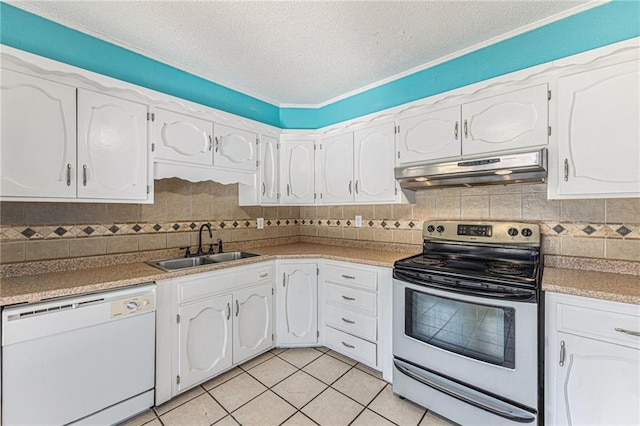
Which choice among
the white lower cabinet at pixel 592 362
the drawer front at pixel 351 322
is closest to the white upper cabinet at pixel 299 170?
the drawer front at pixel 351 322

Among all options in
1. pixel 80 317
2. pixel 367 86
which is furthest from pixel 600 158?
pixel 80 317

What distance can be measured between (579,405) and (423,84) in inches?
89.9

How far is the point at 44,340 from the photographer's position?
1407 mm

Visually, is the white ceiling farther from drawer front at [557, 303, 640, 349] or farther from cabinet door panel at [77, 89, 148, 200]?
drawer front at [557, 303, 640, 349]

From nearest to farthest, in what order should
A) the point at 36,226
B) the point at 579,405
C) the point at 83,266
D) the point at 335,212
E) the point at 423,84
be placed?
the point at 579,405
the point at 36,226
the point at 83,266
the point at 423,84
the point at 335,212

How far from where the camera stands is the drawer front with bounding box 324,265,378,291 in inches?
86.6

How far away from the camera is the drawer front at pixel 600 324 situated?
126 centimetres

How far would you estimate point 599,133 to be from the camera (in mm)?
1518

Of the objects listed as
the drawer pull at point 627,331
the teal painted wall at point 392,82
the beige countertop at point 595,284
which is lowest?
the drawer pull at point 627,331

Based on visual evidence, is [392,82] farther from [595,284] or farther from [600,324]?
[600,324]

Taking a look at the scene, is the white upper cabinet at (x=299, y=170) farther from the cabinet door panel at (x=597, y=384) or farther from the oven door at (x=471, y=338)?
the cabinet door panel at (x=597, y=384)

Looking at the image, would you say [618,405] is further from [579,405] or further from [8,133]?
[8,133]

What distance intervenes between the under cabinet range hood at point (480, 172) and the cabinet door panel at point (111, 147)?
6.29ft

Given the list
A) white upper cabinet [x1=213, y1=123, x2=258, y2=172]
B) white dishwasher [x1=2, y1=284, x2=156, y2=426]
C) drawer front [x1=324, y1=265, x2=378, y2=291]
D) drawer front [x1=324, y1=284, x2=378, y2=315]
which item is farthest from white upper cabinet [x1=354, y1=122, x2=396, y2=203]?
white dishwasher [x1=2, y1=284, x2=156, y2=426]
